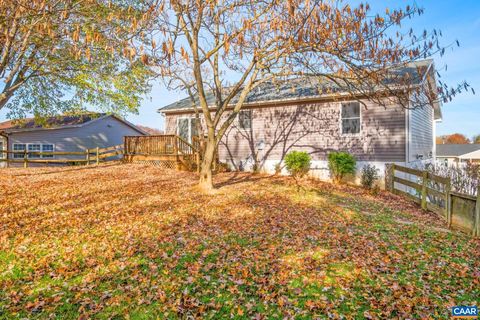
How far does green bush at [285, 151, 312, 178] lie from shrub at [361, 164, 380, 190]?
8.67ft

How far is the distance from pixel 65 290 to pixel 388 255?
209 inches

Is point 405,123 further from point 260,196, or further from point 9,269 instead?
point 9,269

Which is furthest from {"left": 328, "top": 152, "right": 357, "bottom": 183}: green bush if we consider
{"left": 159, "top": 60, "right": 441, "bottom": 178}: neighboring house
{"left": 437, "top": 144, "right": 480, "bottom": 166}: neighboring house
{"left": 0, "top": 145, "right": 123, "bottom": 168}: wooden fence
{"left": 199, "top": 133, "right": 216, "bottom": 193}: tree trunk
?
{"left": 437, "top": 144, "right": 480, "bottom": 166}: neighboring house

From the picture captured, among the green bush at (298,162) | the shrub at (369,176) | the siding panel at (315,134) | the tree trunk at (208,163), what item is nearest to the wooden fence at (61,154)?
the siding panel at (315,134)

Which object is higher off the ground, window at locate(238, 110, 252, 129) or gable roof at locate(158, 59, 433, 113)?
gable roof at locate(158, 59, 433, 113)

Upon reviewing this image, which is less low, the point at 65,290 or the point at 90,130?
the point at 90,130

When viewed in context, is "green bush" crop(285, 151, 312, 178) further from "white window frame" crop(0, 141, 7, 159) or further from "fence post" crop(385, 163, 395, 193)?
"white window frame" crop(0, 141, 7, 159)

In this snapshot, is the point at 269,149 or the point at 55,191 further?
the point at 269,149

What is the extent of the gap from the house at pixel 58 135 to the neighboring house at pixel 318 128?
30.6 ft

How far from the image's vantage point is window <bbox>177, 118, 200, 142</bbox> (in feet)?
58.6

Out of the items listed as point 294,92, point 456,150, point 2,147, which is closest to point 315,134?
point 294,92

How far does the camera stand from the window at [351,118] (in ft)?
44.3

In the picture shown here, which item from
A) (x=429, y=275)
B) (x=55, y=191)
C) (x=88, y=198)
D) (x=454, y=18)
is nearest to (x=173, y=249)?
(x=429, y=275)

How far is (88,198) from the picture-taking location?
28.7ft
